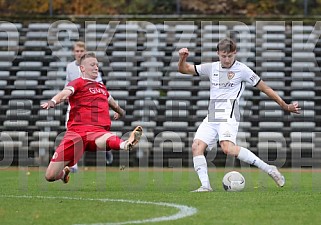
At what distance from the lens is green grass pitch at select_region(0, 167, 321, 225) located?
7723 mm

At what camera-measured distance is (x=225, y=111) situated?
1119 cm

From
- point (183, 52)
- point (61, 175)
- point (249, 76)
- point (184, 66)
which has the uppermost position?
point (183, 52)

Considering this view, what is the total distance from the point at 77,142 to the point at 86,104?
0.51 meters

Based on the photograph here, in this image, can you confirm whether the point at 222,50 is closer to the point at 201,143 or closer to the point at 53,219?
the point at 201,143

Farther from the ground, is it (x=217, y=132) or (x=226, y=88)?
(x=226, y=88)

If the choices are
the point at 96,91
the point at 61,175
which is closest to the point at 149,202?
the point at 61,175

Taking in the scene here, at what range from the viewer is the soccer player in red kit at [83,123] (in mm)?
11023

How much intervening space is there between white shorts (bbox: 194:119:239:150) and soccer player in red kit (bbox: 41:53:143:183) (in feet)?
3.92

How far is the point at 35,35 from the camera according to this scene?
64.9 ft

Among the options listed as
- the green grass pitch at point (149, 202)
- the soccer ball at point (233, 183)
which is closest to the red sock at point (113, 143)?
the green grass pitch at point (149, 202)

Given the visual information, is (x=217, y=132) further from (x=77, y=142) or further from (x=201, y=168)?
(x=77, y=142)

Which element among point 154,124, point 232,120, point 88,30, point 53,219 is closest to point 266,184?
point 232,120

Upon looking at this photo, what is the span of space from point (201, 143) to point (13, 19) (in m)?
9.82

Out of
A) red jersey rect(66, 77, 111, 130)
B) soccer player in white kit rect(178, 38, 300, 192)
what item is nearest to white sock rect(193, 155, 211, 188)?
soccer player in white kit rect(178, 38, 300, 192)
